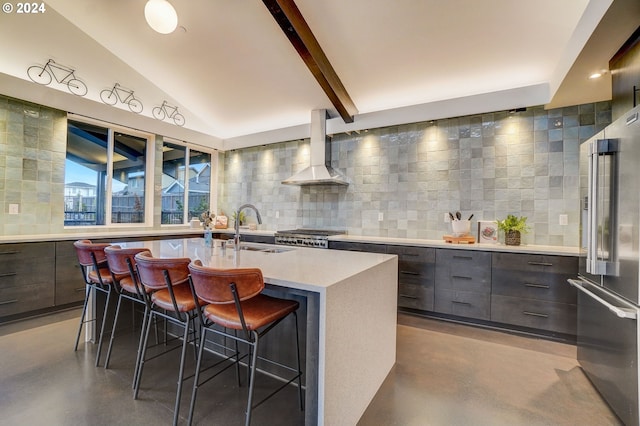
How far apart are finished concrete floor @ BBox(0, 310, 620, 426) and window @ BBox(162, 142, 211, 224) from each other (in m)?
2.75

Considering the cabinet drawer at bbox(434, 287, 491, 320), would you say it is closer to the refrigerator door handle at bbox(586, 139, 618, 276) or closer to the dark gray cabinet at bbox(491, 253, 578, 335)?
the dark gray cabinet at bbox(491, 253, 578, 335)

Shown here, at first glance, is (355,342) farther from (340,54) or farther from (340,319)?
(340,54)

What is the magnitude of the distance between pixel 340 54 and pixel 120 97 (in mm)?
3226

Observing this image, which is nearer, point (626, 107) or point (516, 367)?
point (626, 107)

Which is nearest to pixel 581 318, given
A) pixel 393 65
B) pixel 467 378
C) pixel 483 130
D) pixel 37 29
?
pixel 467 378

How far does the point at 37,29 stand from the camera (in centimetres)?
317

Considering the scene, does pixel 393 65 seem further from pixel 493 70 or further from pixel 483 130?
pixel 483 130

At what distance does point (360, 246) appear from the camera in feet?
12.1

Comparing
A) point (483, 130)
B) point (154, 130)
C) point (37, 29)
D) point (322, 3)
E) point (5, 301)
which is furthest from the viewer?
point (154, 130)

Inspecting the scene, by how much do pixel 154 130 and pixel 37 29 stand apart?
1.61 metres

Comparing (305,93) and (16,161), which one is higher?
(305,93)

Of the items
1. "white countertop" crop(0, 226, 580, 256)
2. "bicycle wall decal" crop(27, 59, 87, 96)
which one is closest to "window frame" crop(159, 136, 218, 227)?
"white countertop" crop(0, 226, 580, 256)

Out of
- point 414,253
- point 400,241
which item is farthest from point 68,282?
point 414,253

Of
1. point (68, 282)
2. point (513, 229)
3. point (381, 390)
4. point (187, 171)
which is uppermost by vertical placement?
point (187, 171)
